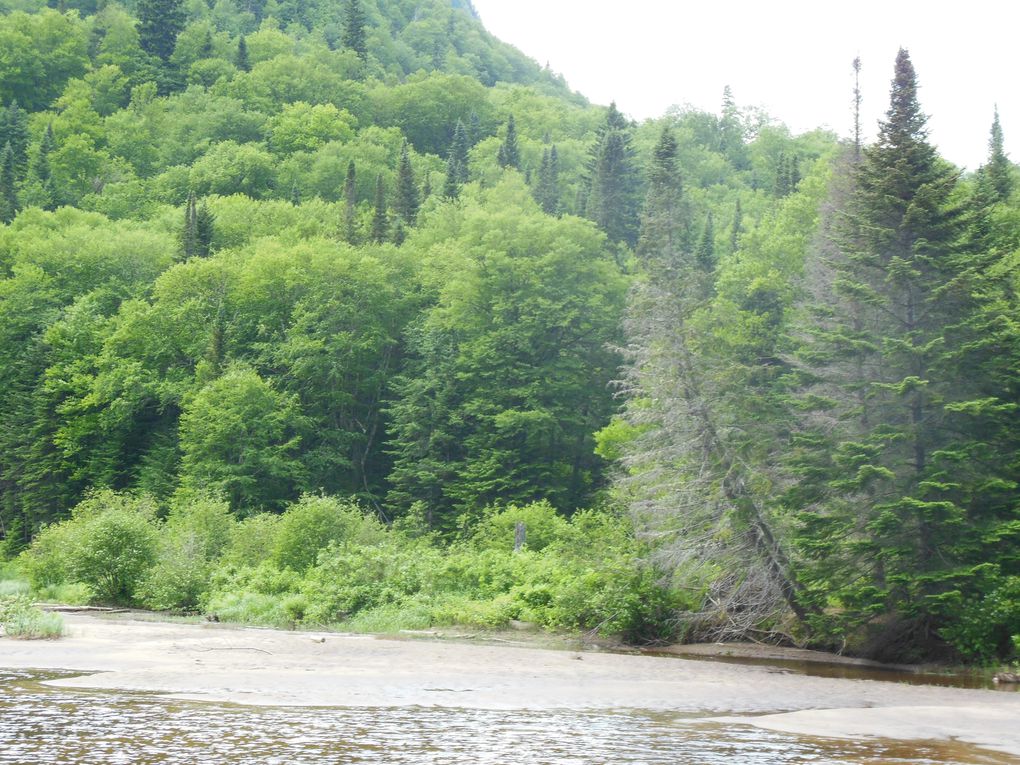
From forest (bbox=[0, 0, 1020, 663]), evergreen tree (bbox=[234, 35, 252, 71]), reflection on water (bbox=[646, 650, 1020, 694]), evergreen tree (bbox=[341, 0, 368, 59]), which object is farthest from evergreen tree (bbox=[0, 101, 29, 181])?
reflection on water (bbox=[646, 650, 1020, 694])

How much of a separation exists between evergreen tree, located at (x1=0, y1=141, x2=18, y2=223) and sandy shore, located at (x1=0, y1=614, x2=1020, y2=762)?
286 feet

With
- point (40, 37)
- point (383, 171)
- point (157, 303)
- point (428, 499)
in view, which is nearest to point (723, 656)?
point (428, 499)

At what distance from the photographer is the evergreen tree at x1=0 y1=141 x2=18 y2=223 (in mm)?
105400

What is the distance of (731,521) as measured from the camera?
2920cm

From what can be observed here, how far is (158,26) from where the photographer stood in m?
158

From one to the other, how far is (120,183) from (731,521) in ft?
359

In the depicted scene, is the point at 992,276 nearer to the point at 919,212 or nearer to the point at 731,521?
the point at 919,212

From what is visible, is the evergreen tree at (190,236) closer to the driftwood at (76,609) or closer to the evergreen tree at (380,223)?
the evergreen tree at (380,223)

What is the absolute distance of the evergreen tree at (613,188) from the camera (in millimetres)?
92812

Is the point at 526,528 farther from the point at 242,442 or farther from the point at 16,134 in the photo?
the point at 16,134

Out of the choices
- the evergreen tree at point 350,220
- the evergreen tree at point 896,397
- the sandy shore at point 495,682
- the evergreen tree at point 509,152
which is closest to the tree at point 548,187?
the evergreen tree at point 509,152

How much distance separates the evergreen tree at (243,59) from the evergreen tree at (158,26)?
9398 millimetres

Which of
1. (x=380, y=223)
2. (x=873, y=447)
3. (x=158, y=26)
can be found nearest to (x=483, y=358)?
(x=380, y=223)

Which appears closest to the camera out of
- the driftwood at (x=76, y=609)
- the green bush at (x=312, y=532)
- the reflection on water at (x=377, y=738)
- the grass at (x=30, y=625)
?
the reflection on water at (x=377, y=738)
